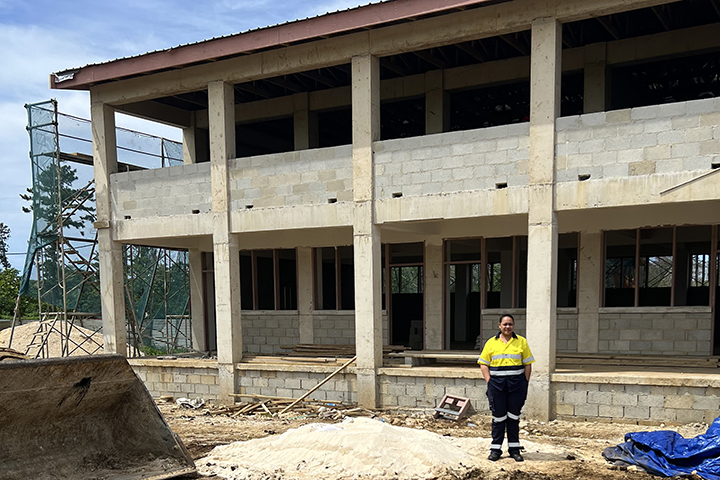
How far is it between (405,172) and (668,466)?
6.62 m

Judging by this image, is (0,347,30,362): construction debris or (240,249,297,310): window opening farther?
(240,249,297,310): window opening

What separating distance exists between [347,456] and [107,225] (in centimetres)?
965

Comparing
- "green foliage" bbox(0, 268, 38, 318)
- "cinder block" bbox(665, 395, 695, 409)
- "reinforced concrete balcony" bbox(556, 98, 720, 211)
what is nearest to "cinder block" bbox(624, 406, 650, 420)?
"cinder block" bbox(665, 395, 695, 409)

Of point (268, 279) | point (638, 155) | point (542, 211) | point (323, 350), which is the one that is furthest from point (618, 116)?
point (268, 279)

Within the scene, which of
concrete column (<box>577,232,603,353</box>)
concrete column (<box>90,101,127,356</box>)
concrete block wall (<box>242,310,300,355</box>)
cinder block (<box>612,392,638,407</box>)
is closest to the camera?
cinder block (<box>612,392,638,407</box>)

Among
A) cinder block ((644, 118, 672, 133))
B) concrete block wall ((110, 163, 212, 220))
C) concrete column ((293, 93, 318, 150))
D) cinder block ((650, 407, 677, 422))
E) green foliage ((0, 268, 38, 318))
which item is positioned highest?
concrete column ((293, 93, 318, 150))

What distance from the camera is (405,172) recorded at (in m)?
11.7

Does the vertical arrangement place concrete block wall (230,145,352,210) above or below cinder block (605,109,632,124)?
below

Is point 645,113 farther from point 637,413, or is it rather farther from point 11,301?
point 11,301

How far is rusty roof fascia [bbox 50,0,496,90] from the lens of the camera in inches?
422

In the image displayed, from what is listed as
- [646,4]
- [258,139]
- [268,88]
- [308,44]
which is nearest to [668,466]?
[646,4]

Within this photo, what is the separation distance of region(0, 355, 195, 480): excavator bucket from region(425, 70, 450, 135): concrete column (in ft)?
29.8

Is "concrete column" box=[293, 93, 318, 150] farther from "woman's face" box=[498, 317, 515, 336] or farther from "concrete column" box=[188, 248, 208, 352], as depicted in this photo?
"woman's face" box=[498, 317, 515, 336]

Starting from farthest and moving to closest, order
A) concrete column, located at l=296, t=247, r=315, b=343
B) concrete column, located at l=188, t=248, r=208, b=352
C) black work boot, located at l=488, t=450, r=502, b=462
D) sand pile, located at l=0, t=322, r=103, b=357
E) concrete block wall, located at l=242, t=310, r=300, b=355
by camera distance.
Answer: sand pile, located at l=0, t=322, r=103, b=357 → concrete column, located at l=188, t=248, r=208, b=352 → concrete block wall, located at l=242, t=310, r=300, b=355 → concrete column, located at l=296, t=247, r=315, b=343 → black work boot, located at l=488, t=450, r=502, b=462
